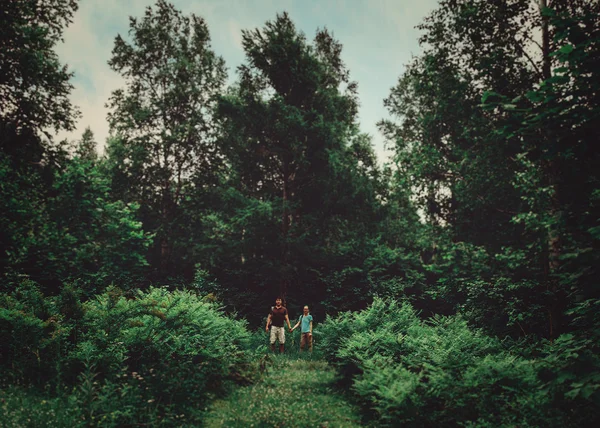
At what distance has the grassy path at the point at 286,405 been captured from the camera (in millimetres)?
6594

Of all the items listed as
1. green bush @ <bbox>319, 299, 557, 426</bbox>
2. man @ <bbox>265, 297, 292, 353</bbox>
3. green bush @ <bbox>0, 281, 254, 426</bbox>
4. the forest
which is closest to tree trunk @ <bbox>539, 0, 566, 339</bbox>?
the forest

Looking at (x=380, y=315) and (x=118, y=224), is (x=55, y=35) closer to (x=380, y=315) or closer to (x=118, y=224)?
(x=118, y=224)

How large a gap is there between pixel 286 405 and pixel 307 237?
14347 mm

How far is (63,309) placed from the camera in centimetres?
920

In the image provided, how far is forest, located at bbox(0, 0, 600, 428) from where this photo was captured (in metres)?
5.68

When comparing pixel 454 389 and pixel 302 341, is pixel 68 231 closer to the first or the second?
pixel 302 341

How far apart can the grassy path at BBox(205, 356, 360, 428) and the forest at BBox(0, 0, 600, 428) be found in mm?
65

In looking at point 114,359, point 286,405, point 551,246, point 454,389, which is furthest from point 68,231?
point 551,246

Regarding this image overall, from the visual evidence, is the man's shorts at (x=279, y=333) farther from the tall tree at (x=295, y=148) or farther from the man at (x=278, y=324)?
the tall tree at (x=295, y=148)

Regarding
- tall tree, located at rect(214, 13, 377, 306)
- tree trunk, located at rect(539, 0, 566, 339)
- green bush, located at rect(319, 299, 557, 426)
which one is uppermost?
tall tree, located at rect(214, 13, 377, 306)

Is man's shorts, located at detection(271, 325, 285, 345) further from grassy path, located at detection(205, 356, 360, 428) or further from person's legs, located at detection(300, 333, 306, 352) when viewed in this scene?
grassy path, located at detection(205, 356, 360, 428)

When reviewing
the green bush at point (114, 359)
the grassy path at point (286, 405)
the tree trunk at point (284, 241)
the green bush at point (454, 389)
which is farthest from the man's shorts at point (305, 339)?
the tree trunk at point (284, 241)

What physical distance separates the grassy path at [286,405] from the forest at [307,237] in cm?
7

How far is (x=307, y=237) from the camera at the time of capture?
2147cm
